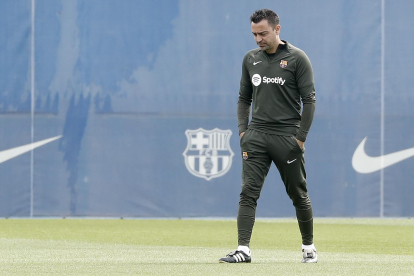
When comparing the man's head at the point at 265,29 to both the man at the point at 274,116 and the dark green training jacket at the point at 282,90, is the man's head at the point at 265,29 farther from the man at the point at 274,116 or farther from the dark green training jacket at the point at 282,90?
the dark green training jacket at the point at 282,90

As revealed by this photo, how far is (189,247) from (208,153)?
3.60 meters

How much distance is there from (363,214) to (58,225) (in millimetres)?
4240

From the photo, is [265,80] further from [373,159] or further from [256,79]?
[373,159]

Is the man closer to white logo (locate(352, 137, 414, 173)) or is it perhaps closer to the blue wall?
the blue wall

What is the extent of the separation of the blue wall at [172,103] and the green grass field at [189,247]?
1.21 feet

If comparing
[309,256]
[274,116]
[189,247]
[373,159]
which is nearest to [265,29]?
[274,116]

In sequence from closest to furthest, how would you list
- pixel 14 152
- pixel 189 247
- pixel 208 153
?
pixel 189 247 → pixel 14 152 → pixel 208 153

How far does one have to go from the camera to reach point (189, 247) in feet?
23.9

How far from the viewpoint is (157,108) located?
35.4ft

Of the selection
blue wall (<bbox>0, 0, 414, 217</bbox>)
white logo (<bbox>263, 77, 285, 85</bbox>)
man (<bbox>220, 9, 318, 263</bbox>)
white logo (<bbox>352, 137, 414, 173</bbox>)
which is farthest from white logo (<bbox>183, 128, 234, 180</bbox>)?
white logo (<bbox>263, 77, 285, 85</bbox>)

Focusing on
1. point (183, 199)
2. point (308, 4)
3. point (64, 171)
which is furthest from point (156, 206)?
point (308, 4)

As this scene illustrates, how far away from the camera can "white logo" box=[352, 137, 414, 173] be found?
10922 millimetres

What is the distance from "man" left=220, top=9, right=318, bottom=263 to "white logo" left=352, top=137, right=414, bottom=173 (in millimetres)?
5556

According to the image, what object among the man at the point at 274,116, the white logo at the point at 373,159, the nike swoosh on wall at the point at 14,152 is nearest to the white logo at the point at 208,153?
the white logo at the point at 373,159
